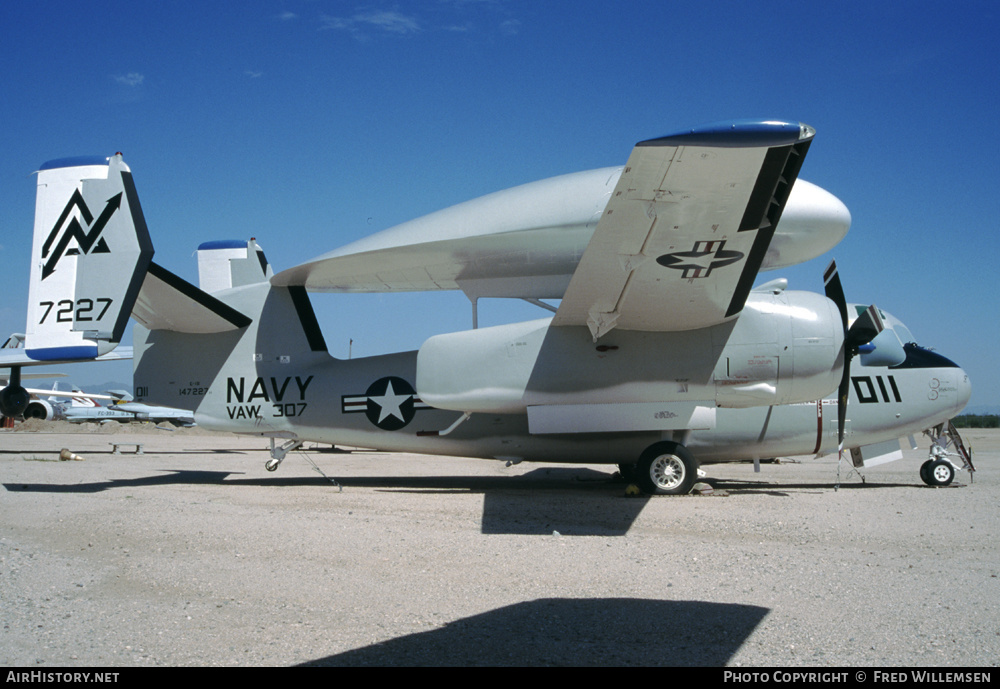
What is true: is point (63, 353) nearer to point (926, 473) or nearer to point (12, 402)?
→ point (12, 402)

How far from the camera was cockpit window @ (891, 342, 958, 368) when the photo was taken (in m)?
11.6

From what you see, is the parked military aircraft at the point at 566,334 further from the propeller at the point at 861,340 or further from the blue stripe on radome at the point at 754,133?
the blue stripe on radome at the point at 754,133

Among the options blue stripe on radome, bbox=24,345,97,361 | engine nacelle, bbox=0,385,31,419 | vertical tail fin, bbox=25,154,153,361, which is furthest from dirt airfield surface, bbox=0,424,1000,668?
engine nacelle, bbox=0,385,31,419

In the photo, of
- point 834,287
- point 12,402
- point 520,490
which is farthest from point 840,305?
point 12,402

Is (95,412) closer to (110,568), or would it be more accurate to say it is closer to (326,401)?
(326,401)

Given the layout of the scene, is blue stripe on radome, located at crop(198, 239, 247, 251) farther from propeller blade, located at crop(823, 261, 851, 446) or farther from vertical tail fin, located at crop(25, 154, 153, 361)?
propeller blade, located at crop(823, 261, 851, 446)

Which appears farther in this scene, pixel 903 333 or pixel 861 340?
pixel 903 333

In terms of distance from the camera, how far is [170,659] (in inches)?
135

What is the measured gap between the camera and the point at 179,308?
37.2ft

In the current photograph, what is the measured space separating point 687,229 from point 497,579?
13.7ft

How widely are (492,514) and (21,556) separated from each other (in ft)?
15.9

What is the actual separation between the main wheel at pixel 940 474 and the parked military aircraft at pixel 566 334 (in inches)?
1.4

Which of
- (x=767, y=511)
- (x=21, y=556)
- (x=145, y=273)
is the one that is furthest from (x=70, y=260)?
(x=767, y=511)

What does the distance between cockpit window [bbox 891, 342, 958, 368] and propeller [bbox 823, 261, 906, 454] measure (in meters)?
1.37
